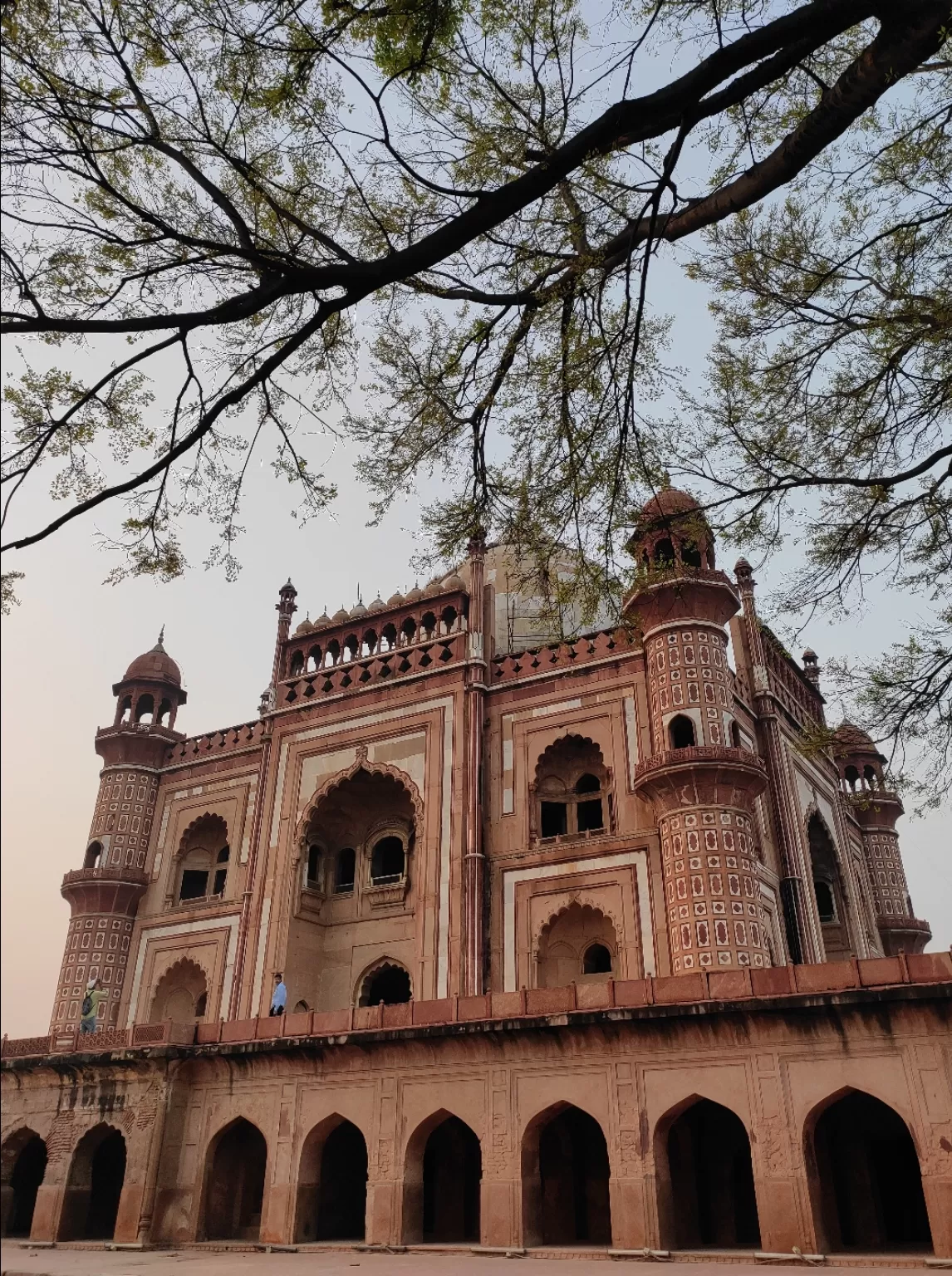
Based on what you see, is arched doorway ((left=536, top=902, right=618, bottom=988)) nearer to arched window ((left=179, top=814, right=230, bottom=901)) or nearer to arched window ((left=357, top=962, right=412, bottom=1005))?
arched window ((left=357, top=962, right=412, bottom=1005))

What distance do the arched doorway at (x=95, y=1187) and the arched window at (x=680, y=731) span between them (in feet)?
35.1

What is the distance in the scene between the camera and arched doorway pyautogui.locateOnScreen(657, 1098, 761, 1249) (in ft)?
41.2

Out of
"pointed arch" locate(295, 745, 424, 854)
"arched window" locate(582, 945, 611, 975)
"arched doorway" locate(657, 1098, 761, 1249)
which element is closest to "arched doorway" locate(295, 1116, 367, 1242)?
"arched doorway" locate(657, 1098, 761, 1249)

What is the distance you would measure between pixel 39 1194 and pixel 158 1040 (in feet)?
9.50

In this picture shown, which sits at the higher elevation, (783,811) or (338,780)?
(338,780)

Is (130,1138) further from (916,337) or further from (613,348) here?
(916,337)

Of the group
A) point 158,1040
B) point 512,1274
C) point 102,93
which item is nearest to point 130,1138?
point 158,1040

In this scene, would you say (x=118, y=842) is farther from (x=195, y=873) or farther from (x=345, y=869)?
(x=345, y=869)

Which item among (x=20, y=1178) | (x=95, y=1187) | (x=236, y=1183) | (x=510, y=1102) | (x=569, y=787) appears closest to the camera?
(x=510, y=1102)

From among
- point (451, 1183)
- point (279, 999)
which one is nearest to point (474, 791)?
point (279, 999)

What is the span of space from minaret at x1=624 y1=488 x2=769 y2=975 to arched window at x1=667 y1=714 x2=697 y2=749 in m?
0.01

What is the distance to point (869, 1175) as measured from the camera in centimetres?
1225

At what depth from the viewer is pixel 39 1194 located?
15352 mm

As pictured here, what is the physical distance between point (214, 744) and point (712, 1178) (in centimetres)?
1494
